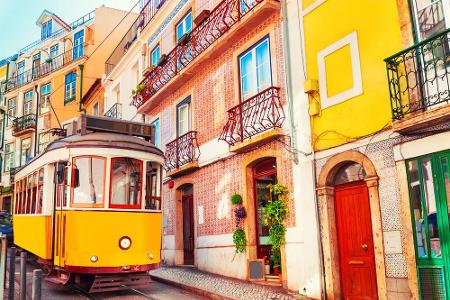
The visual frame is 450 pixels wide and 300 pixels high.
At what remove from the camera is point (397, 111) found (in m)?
6.84

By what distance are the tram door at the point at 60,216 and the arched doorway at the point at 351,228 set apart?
191 inches

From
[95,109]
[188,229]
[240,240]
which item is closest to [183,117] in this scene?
[188,229]

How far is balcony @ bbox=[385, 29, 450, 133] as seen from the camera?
634cm

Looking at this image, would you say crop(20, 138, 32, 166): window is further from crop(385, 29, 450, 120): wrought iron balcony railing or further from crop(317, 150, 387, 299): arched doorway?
crop(385, 29, 450, 120): wrought iron balcony railing

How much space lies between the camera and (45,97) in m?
31.8

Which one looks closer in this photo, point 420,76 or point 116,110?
point 420,76

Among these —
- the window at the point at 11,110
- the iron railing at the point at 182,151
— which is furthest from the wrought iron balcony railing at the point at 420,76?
the window at the point at 11,110

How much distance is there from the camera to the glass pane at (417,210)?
21.7 feet

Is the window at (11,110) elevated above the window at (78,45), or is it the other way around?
the window at (78,45)

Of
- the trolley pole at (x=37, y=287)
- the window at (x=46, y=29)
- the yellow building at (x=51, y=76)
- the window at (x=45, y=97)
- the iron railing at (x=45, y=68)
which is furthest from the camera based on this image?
the window at (x=46, y=29)

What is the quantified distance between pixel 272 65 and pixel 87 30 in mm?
22851

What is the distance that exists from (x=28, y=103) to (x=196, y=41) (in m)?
25.3

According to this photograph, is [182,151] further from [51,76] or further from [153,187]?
[51,76]

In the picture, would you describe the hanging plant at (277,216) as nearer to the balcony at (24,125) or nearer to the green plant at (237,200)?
the green plant at (237,200)
